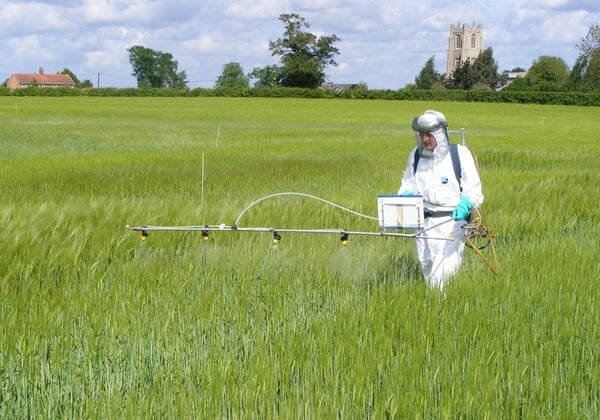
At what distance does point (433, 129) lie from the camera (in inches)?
217

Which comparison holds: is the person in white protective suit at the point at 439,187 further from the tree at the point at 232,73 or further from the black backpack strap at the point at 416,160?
the tree at the point at 232,73

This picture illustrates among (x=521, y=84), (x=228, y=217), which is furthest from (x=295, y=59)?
(x=228, y=217)

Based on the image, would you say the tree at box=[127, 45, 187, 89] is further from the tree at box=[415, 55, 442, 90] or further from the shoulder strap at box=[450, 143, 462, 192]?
the shoulder strap at box=[450, 143, 462, 192]

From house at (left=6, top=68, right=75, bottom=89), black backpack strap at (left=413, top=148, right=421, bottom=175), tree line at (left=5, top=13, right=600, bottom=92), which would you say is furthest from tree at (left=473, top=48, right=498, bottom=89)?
black backpack strap at (left=413, top=148, right=421, bottom=175)

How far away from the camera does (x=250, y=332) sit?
445 centimetres

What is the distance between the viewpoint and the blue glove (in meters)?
5.38

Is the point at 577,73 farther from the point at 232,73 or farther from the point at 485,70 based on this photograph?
the point at 232,73

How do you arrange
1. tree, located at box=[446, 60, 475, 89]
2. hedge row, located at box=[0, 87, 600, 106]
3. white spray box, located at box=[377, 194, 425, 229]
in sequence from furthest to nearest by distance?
tree, located at box=[446, 60, 475, 89], hedge row, located at box=[0, 87, 600, 106], white spray box, located at box=[377, 194, 425, 229]

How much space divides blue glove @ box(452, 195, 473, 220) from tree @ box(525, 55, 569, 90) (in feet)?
357

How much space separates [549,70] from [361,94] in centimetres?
5400

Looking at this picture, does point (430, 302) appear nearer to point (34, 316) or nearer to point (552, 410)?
point (552, 410)

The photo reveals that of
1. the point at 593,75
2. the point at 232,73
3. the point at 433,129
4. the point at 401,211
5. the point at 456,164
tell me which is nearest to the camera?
the point at 401,211

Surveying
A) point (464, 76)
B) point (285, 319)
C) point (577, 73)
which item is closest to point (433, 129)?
point (285, 319)

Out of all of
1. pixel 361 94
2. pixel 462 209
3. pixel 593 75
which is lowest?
pixel 361 94
